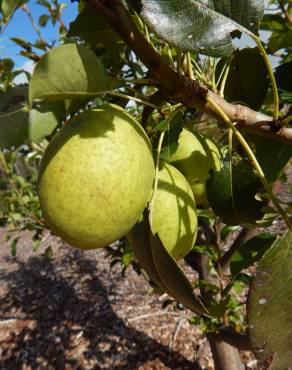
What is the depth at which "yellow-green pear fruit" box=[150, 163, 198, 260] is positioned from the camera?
991mm

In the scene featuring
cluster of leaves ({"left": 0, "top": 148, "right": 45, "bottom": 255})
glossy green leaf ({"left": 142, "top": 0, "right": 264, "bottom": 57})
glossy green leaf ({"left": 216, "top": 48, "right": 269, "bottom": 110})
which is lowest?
cluster of leaves ({"left": 0, "top": 148, "right": 45, "bottom": 255})

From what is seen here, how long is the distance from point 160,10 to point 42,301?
5007mm

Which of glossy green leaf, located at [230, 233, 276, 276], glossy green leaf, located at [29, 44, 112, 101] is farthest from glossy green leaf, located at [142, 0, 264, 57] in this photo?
glossy green leaf, located at [230, 233, 276, 276]

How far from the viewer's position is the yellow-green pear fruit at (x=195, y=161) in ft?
3.84

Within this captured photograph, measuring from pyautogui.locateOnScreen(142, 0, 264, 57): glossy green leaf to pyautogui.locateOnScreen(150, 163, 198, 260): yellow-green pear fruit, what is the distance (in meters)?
0.36

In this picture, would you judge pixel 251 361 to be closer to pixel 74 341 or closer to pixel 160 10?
pixel 74 341

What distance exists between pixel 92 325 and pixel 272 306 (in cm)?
Answer: 386

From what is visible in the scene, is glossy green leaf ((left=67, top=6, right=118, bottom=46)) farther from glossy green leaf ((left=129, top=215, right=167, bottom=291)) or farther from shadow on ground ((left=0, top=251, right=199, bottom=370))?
shadow on ground ((left=0, top=251, right=199, bottom=370))

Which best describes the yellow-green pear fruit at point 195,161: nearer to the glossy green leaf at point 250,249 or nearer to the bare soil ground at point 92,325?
the glossy green leaf at point 250,249

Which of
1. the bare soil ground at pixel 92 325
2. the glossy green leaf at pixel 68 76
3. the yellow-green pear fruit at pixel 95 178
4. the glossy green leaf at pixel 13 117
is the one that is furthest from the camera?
the bare soil ground at pixel 92 325

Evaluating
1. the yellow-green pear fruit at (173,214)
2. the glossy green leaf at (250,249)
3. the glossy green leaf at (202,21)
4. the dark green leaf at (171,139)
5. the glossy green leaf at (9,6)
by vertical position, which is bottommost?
the glossy green leaf at (250,249)

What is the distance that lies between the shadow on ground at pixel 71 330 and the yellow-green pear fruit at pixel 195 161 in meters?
2.63

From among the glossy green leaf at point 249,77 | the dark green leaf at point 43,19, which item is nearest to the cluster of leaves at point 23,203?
the dark green leaf at point 43,19

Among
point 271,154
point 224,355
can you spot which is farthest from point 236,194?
point 224,355
